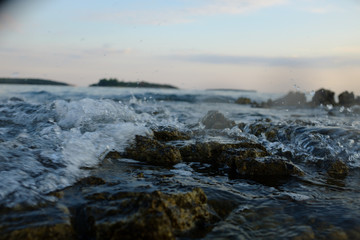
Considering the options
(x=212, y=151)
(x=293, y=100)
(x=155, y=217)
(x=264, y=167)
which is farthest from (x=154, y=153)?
(x=293, y=100)

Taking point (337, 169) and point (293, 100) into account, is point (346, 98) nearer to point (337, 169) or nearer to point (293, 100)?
point (293, 100)

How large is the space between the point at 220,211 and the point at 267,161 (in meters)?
1.45

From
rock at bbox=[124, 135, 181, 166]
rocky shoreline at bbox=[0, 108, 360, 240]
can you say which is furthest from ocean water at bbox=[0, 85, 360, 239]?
rock at bbox=[124, 135, 181, 166]

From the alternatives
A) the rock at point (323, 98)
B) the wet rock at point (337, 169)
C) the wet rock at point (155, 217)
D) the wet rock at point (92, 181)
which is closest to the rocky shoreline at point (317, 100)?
the rock at point (323, 98)

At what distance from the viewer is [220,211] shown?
2570 millimetres

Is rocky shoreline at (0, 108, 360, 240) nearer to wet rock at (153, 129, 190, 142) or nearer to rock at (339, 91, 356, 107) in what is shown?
wet rock at (153, 129, 190, 142)

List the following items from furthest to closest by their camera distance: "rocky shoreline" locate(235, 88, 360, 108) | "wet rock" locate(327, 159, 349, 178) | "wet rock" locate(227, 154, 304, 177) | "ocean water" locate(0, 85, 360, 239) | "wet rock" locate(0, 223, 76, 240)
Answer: "rocky shoreline" locate(235, 88, 360, 108) < "wet rock" locate(327, 159, 349, 178) < "wet rock" locate(227, 154, 304, 177) < "ocean water" locate(0, 85, 360, 239) < "wet rock" locate(0, 223, 76, 240)

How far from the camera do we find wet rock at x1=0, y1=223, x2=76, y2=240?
6.31 feet

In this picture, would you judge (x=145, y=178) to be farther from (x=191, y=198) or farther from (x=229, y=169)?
(x=229, y=169)

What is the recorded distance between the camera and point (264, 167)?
12.1 feet

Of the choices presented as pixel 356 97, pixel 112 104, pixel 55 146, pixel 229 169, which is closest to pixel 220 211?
pixel 229 169

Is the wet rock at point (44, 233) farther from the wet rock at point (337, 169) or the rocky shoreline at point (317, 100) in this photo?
the rocky shoreline at point (317, 100)

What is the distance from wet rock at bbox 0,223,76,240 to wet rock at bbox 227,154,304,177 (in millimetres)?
2295

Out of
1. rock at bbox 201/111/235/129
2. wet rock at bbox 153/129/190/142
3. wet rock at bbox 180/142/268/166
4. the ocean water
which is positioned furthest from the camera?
rock at bbox 201/111/235/129
